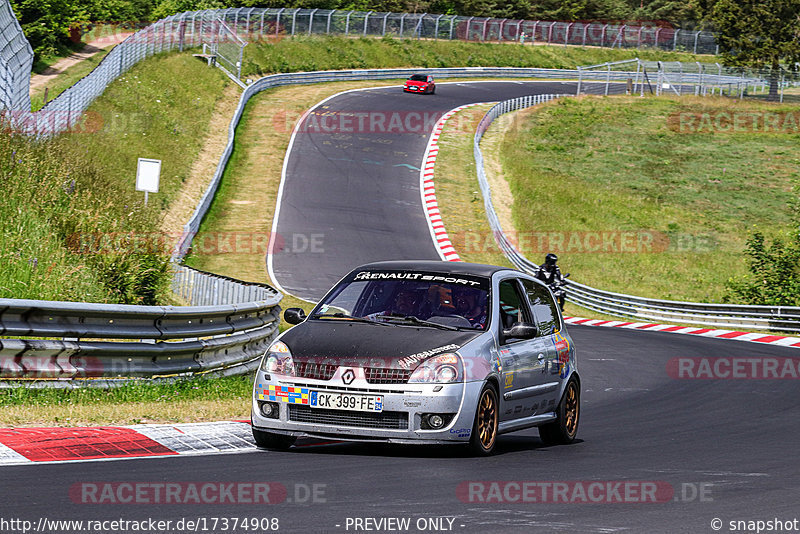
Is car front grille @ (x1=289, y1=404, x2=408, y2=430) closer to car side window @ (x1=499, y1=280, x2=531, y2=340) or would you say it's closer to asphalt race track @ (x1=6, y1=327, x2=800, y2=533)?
asphalt race track @ (x1=6, y1=327, x2=800, y2=533)

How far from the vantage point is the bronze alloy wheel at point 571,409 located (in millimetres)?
10172

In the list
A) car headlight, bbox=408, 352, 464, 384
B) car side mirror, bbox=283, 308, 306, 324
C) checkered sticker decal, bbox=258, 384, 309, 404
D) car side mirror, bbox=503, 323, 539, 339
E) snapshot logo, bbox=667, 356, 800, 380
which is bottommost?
snapshot logo, bbox=667, 356, 800, 380

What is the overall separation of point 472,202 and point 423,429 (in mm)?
34769

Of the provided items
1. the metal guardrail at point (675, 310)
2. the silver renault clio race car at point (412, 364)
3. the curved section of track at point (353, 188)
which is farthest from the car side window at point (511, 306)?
the metal guardrail at point (675, 310)

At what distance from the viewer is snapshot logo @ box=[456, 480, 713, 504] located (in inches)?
265

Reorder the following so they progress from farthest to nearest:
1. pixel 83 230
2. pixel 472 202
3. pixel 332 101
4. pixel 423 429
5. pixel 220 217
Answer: pixel 332 101, pixel 472 202, pixel 220 217, pixel 83 230, pixel 423 429

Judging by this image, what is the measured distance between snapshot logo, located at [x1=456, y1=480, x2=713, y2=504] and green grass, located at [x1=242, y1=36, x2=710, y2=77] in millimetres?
55463

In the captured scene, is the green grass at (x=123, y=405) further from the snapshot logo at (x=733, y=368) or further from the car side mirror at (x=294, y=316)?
the snapshot logo at (x=733, y=368)

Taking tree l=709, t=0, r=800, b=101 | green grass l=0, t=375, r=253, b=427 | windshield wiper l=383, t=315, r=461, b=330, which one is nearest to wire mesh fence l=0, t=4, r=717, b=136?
green grass l=0, t=375, r=253, b=427

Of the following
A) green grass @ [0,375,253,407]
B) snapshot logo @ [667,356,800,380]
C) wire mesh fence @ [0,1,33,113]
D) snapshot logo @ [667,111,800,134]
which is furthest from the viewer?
snapshot logo @ [667,111,800,134]

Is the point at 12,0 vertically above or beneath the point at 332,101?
above

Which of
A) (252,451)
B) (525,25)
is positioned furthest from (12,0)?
(252,451)

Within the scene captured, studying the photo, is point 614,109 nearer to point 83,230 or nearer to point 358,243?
point 358,243

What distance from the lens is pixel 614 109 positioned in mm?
66625
